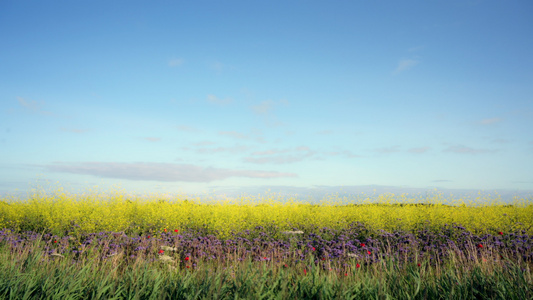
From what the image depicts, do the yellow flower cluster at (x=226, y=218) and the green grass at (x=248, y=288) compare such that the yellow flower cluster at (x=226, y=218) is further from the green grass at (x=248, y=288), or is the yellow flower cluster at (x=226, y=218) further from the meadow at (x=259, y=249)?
the green grass at (x=248, y=288)

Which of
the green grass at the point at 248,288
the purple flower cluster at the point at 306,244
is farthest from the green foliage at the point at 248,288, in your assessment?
the purple flower cluster at the point at 306,244

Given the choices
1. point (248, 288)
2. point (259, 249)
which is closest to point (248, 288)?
point (248, 288)

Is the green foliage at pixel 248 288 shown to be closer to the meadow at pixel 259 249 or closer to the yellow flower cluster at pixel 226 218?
the meadow at pixel 259 249

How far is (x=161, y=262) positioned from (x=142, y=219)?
14.8 ft

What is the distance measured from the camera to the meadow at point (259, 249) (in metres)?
3.51

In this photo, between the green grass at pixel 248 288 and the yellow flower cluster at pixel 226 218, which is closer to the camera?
the green grass at pixel 248 288

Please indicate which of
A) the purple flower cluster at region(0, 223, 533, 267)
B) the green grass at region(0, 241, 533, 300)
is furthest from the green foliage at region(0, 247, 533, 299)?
the purple flower cluster at region(0, 223, 533, 267)

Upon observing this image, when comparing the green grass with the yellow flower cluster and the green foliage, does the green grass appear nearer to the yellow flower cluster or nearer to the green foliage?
the green foliage

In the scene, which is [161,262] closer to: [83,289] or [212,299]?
[83,289]

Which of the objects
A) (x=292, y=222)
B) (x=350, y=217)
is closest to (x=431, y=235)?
(x=350, y=217)

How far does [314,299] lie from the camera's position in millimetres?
3377

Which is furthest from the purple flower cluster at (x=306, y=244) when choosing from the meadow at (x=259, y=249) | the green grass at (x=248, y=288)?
the green grass at (x=248, y=288)

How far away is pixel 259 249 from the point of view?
22.4ft

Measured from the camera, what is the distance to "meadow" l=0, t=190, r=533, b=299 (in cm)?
351
